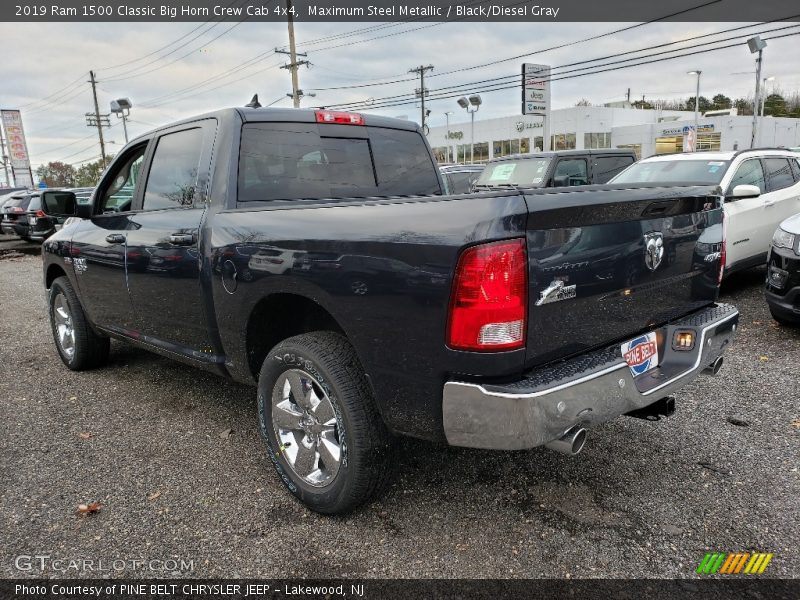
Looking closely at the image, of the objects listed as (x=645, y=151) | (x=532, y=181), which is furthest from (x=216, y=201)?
(x=645, y=151)

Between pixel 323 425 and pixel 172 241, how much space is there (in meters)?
1.50

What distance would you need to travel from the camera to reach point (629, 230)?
93.4 inches

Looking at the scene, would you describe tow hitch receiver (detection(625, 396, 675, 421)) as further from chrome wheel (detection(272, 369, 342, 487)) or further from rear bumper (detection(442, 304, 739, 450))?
chrome wheel (detection(272, 369, 342, 487))

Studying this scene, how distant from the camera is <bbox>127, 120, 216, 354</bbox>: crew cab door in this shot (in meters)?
3.24

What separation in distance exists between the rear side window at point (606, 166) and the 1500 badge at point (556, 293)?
1017cm

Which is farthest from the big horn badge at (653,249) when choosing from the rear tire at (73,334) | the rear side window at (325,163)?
the rear tire at (73,334)

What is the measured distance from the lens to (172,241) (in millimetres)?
3309

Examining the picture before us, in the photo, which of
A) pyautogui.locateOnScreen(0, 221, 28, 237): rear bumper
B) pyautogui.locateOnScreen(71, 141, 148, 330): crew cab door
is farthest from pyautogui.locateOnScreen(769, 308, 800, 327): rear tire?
pyautogui.locateOnScreen(0, 221, 28, 237): rear bumper

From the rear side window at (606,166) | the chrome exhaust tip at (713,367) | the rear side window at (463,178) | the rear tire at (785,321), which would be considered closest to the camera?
the chrome exhaust tip at (713,367)

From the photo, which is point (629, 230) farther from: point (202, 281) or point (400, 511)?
point (202, 281)

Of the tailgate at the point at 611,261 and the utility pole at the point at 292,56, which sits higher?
the utility pole at the point at 292,56

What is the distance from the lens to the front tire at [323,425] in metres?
2.42

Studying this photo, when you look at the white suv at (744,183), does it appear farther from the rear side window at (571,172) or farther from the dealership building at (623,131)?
the dealership building at (623,131)

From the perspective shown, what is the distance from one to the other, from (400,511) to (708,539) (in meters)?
1.35
